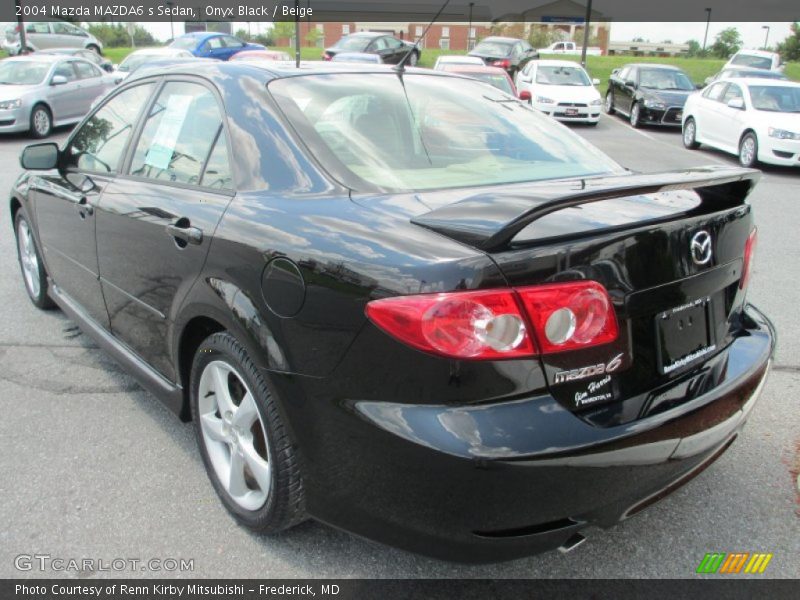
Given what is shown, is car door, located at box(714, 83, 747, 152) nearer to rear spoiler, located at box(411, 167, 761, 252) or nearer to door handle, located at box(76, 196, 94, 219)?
rear spoiler, located at box(411, 167, 761, 252)

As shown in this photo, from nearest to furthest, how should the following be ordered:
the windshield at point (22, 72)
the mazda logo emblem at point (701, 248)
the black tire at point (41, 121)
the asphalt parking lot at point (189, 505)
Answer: the mazda logo emblem at point (701, 248), the asphalt parking lot at point (189, 505), the black tire at point (41, 121), the windshield at point (22, 72)

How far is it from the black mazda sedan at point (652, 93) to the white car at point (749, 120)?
2.53 meters

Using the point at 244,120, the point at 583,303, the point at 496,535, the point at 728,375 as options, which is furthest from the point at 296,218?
the point at 728,375

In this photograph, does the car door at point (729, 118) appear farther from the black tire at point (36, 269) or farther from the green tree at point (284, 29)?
the green tree at point (284, 29)

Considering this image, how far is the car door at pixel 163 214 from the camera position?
8.55 feet

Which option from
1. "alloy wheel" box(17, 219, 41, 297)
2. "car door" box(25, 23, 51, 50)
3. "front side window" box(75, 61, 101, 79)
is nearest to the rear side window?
"alloy wheel" box(17, 219, 41, 297)

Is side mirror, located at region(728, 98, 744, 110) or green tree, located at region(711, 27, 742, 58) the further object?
green tree, located at region(711, 27, 742, 58)

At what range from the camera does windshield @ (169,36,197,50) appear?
2378 cm

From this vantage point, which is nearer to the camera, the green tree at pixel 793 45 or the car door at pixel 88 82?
the car door at pixel 88 82

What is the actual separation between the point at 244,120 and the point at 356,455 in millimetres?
1362

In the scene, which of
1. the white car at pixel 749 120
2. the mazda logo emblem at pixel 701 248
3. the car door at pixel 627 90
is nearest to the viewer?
the mazda logo emblem at pixel 701 248

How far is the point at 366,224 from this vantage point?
2.06 meters

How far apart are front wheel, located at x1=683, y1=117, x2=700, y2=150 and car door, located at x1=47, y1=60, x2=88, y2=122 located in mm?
13053

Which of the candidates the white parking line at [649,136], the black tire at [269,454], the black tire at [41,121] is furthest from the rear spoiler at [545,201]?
the black tire at [41,121]
